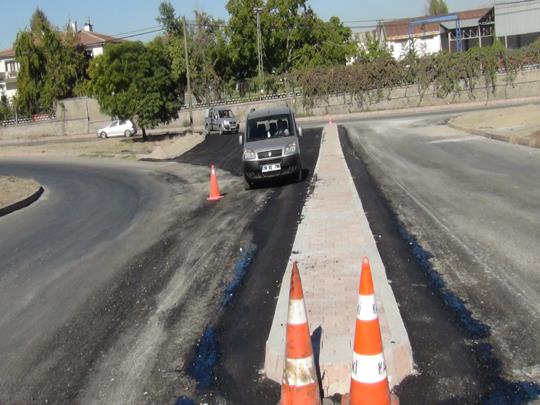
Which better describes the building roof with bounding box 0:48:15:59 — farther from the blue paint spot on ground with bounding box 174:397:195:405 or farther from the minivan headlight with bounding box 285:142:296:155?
the blue paint spot on ground with bounding box 174:397:195:405

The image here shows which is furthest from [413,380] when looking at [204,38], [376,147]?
[204,38]

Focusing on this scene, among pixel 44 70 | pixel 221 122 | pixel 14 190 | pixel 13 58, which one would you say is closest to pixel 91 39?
pixel 13 58

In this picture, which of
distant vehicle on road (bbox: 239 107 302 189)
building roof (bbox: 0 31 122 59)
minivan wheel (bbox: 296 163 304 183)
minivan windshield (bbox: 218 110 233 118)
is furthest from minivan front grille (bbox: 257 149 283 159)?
building roof (bbox: 0 31 122 59)

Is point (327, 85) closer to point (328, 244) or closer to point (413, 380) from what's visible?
point (328, 244)

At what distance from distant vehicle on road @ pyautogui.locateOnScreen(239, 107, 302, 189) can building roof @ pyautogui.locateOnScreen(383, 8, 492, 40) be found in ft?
204

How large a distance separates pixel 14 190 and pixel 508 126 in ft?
60.2

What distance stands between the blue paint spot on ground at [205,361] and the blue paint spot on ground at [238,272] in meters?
1.08

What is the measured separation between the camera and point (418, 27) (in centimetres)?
8094

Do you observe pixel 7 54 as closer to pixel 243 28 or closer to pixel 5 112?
pixel 5 112

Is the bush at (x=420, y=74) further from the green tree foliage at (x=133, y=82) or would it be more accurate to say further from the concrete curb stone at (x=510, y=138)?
the concrete curb stone at (x=510, y=138)

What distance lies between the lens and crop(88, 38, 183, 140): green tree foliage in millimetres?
38188

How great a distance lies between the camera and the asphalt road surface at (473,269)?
509 centimetres

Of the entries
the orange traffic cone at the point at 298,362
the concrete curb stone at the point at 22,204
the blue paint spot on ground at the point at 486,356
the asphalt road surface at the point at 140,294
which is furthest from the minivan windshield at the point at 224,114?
the orange traffic cone at the point at 298,362

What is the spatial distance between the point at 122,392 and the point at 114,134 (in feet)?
158
